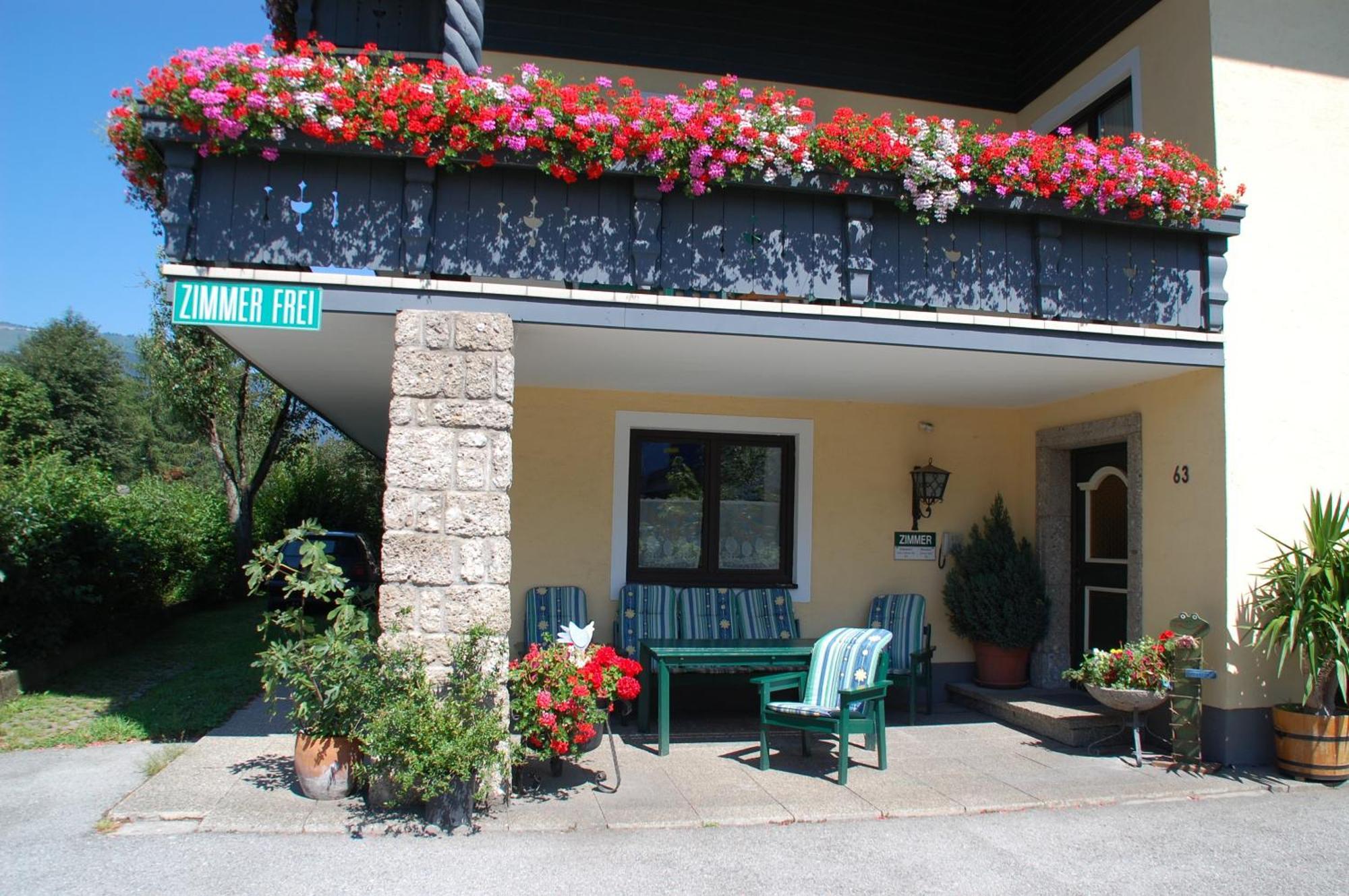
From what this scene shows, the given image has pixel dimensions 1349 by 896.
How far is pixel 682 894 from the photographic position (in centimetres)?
433

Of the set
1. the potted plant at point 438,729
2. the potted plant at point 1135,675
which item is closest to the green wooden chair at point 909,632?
the potted plant at point 1135,675

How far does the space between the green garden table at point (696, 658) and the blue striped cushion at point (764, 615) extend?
47 cm

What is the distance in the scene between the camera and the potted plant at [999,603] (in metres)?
8.34

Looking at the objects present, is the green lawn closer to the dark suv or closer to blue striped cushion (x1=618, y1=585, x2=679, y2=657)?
blue striped cushion (x1=618, y1=585, x2=679, y2=657)

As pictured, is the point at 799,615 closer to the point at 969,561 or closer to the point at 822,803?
the point at 969,561

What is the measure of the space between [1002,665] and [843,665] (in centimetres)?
267

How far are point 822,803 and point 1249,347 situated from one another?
431 cm

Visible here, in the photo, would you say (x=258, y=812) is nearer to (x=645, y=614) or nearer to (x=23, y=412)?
(x=645, y=614)

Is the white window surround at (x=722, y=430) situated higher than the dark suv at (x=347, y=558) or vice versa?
the white window surround at (x=722, y=430)

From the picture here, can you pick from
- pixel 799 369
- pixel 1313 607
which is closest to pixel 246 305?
pixel 799 369

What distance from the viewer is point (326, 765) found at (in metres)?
5.37

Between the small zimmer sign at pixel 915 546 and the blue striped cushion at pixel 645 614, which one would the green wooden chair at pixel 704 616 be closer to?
the blue striped cushion at pixel 645 614

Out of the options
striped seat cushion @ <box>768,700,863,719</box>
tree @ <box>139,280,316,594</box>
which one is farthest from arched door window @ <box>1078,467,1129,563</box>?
tree @ <box>139,280,316,594</box>

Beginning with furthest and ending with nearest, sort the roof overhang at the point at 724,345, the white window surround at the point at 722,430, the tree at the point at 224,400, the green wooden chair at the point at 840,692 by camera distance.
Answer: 1. the tree at the point at 224,400
2. the white window surround at the point at 722,430
3. the green wooden chair at the point at 840,692
4. the roof overhang at the point at 724,345
